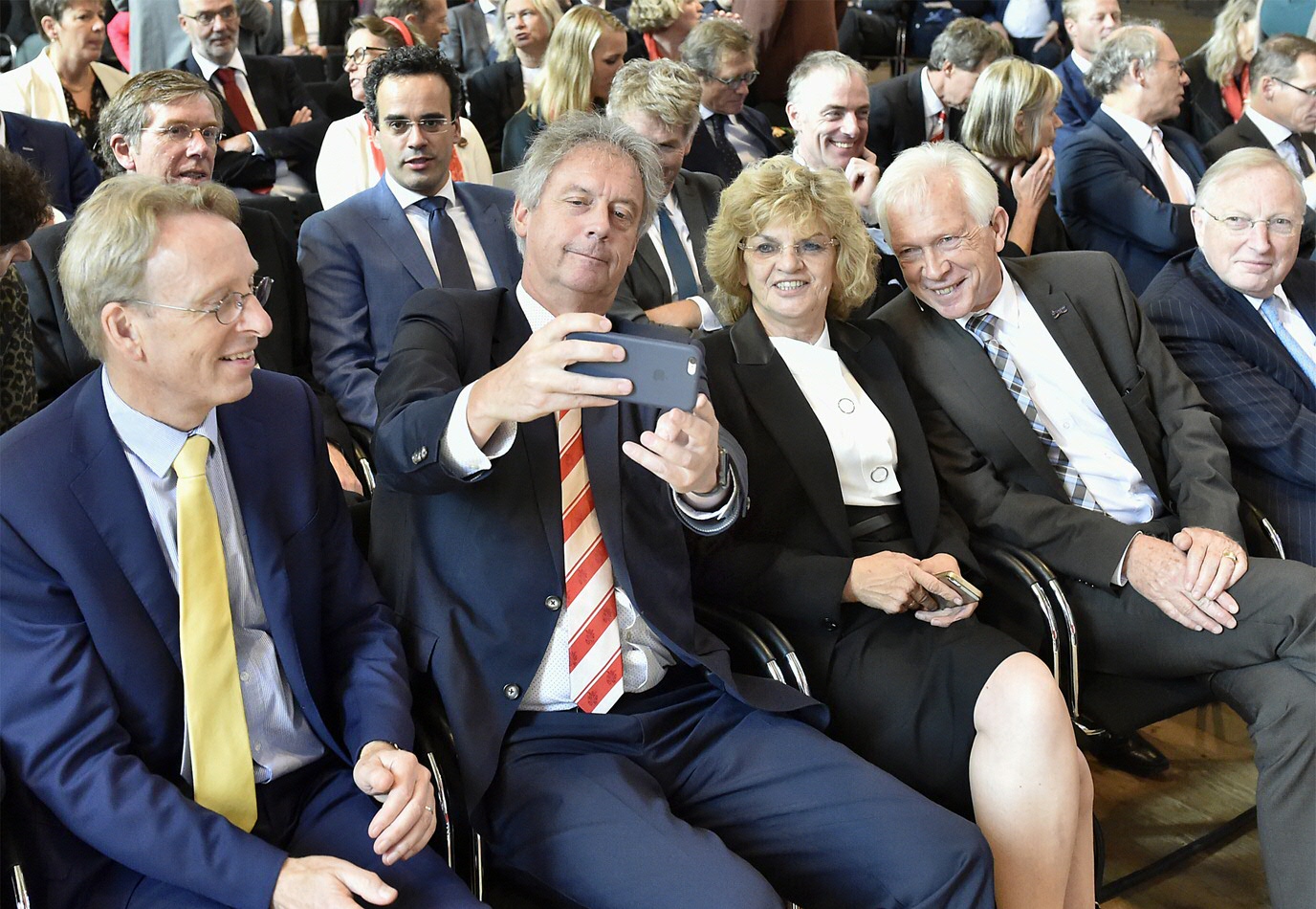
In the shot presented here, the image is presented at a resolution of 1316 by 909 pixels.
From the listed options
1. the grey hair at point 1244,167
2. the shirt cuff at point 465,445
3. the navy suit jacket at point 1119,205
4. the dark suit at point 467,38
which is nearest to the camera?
the shirt cuff at point 465,445

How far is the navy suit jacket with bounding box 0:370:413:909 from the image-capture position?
1.55 m

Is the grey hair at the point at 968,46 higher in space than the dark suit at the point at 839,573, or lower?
higher

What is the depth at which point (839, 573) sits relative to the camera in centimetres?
230

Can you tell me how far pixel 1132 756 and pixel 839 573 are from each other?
4.14 feet

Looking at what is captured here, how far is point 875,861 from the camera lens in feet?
6.15

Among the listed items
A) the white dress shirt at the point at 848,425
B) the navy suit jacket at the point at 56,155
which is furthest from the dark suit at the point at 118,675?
the navy suit jacket at the point at 56,155

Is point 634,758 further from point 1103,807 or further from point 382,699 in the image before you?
point 1103,807

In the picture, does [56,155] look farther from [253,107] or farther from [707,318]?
[707,318]

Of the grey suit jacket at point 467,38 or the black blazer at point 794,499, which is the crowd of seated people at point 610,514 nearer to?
the black blazer at point 794,499

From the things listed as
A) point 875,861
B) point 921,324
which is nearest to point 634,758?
point 875,861

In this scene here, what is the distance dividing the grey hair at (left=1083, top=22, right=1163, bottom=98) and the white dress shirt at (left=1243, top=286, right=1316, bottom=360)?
165cm

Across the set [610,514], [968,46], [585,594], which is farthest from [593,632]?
[968,46]

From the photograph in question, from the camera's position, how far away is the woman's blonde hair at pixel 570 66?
4480mm

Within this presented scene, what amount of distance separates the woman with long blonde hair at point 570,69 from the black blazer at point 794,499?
2139mm
